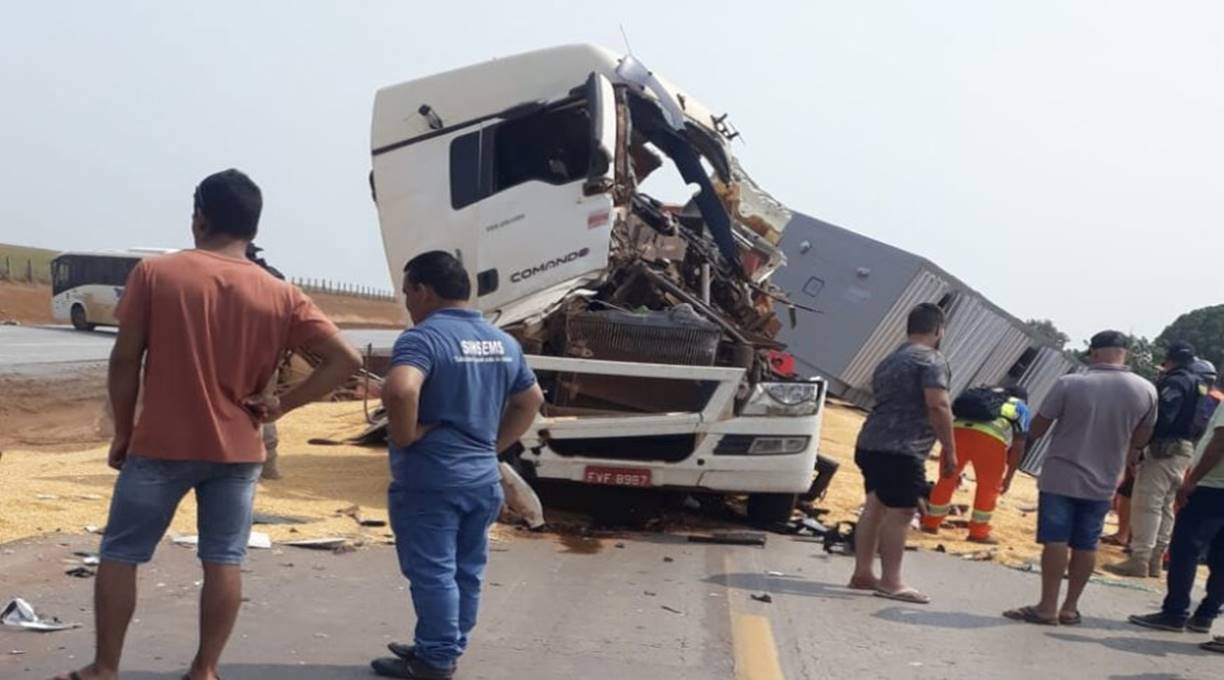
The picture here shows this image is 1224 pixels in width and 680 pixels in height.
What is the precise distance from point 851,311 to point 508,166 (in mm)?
14308

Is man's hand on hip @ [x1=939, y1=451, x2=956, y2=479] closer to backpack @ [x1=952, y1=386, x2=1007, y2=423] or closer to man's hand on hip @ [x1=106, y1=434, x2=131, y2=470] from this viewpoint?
backpack @ [x1=952, y1=386, x2=1007, y2=423]

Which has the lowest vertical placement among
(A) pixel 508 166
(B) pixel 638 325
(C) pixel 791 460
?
(C) pixel 791 460

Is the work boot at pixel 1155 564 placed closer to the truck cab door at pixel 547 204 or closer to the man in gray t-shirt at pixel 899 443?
the man in gray t-shirt at pixel 899 443

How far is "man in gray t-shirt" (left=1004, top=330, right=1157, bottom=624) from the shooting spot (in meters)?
7.91

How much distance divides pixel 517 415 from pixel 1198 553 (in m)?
4.40

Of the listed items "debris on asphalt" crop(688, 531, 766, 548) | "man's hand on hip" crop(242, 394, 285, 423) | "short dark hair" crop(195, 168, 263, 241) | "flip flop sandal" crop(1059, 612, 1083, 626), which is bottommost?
"debris on asphalt" crop(688, 531, 766, 548)

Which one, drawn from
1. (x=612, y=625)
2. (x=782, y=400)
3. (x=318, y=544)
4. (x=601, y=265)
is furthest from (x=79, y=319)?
(x=612, y=625)

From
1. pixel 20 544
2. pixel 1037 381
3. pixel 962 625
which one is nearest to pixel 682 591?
pixel 962 625

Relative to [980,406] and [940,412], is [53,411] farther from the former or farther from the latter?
[940,412]

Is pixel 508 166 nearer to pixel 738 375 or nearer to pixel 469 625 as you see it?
pixel 738 375

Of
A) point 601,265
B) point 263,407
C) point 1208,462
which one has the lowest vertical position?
point 1208,462

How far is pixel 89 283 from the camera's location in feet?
148

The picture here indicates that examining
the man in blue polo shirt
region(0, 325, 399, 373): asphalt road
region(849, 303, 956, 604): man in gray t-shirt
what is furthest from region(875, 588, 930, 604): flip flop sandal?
region(0, 325, 399, 373): asphalt road

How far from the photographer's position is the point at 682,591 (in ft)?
25.9
